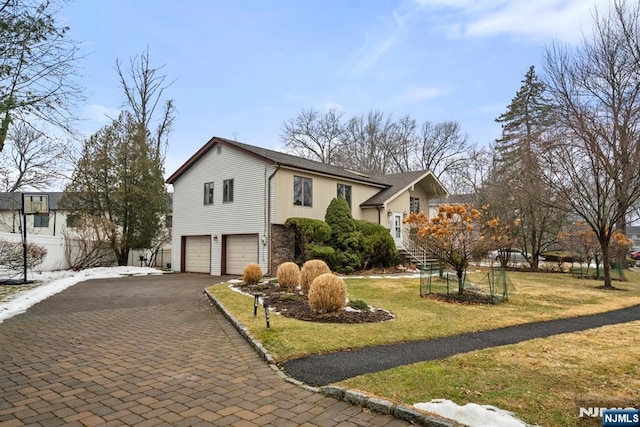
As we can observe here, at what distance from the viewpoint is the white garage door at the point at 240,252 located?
726 inches

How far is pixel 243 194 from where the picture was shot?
61.9 ft

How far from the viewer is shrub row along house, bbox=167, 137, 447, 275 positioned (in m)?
17.9

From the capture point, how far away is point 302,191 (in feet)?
63.2

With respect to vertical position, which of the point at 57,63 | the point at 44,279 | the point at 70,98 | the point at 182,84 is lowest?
the point at 44,279

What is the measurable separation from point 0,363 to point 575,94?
67.0 feet

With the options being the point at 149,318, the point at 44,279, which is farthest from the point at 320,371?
the point at 44,279

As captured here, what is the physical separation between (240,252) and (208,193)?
13.0ft

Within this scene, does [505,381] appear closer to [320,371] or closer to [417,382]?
[417,382]

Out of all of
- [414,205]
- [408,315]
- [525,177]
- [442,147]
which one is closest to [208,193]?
[414,205]

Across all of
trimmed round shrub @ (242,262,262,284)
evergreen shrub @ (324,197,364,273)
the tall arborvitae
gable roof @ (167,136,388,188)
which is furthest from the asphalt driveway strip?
the tall arborvitae

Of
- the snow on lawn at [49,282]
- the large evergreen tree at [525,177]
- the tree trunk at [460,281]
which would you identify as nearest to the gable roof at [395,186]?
the large evergreen tree at [525,177]

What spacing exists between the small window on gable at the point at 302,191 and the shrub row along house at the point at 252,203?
49 mm

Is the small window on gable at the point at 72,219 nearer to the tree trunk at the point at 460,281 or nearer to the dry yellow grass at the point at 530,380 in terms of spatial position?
the tree trunk at the point at 460,281

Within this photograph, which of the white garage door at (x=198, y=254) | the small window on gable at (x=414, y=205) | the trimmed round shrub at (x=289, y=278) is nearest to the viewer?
the trimmed round shrub at (x=289, y=278)
